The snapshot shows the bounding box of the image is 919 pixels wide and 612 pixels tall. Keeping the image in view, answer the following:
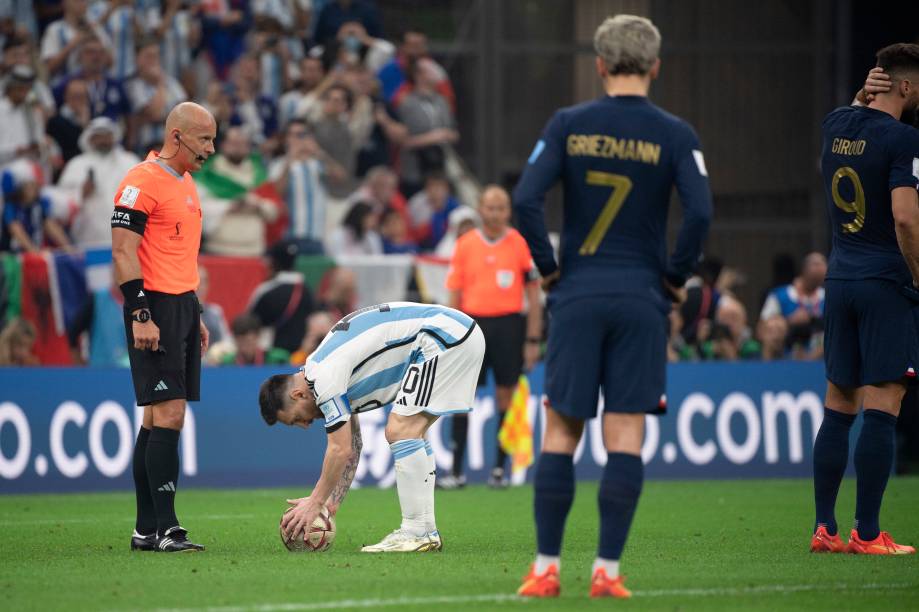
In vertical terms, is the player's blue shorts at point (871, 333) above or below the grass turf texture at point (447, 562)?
above

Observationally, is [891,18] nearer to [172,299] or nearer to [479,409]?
[479,409]

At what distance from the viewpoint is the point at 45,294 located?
1623 cm

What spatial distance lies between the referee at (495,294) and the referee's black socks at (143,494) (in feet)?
19.2

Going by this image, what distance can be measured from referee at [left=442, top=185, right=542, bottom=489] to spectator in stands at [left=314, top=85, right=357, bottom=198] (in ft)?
16.1

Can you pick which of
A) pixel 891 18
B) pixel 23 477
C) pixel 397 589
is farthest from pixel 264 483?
pixel 891 18

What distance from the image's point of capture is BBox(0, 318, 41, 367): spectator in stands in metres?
15.3

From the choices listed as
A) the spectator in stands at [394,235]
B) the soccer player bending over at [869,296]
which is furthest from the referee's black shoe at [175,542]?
the spectator in stands at [394,235]

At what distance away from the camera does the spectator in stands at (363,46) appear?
2070cm

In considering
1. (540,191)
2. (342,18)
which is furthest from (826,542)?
(342,18)

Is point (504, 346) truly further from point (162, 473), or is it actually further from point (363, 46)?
point (363, 46)

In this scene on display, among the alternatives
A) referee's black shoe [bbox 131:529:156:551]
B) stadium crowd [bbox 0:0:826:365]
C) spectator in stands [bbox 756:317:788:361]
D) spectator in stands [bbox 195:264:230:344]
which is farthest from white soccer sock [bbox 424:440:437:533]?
spectator in stands [bbox 756:317:788:361]

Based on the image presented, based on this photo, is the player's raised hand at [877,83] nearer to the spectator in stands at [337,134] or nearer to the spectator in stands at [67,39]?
the spectator in stands at [337,134]

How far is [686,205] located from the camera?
6781mm

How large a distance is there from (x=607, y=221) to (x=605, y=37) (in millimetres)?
783
